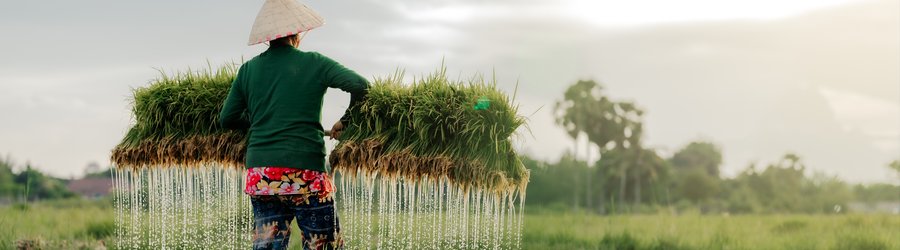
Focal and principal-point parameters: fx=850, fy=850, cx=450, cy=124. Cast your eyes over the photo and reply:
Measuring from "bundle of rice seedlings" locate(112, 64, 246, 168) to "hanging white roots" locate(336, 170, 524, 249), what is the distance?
0.79 meters

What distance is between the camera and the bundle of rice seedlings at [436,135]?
4465 mm

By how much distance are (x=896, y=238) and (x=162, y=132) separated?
7.11 meters

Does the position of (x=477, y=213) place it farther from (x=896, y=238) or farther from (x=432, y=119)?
(x=896, y=238)

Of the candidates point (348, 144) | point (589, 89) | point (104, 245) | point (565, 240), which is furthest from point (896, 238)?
point (589, 89)

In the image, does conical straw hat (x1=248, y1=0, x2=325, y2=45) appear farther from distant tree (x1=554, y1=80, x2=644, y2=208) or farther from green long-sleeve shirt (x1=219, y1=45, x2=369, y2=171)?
distant tree (x1=554, y1=80, x2=644, y2=208)

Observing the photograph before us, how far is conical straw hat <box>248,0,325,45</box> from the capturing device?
404cm

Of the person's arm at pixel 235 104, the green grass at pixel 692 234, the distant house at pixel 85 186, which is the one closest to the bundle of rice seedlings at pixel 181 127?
the person's arm at pixel 235 104

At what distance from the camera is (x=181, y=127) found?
5.40 metres

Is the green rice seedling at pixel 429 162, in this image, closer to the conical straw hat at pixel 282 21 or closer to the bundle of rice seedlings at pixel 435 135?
the bundle of rice seedlings at pixel 435 135

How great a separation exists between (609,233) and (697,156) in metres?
35.2

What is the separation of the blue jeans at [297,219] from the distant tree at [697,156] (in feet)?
127

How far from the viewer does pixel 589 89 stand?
36.8 metres

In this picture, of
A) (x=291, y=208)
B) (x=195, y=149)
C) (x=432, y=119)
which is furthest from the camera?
(x=195, y=149)

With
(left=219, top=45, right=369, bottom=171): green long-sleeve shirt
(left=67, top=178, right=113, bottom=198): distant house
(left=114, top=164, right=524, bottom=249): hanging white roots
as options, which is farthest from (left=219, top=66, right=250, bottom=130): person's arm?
(left=67, top=178, right=113, bottom=198): distant house
